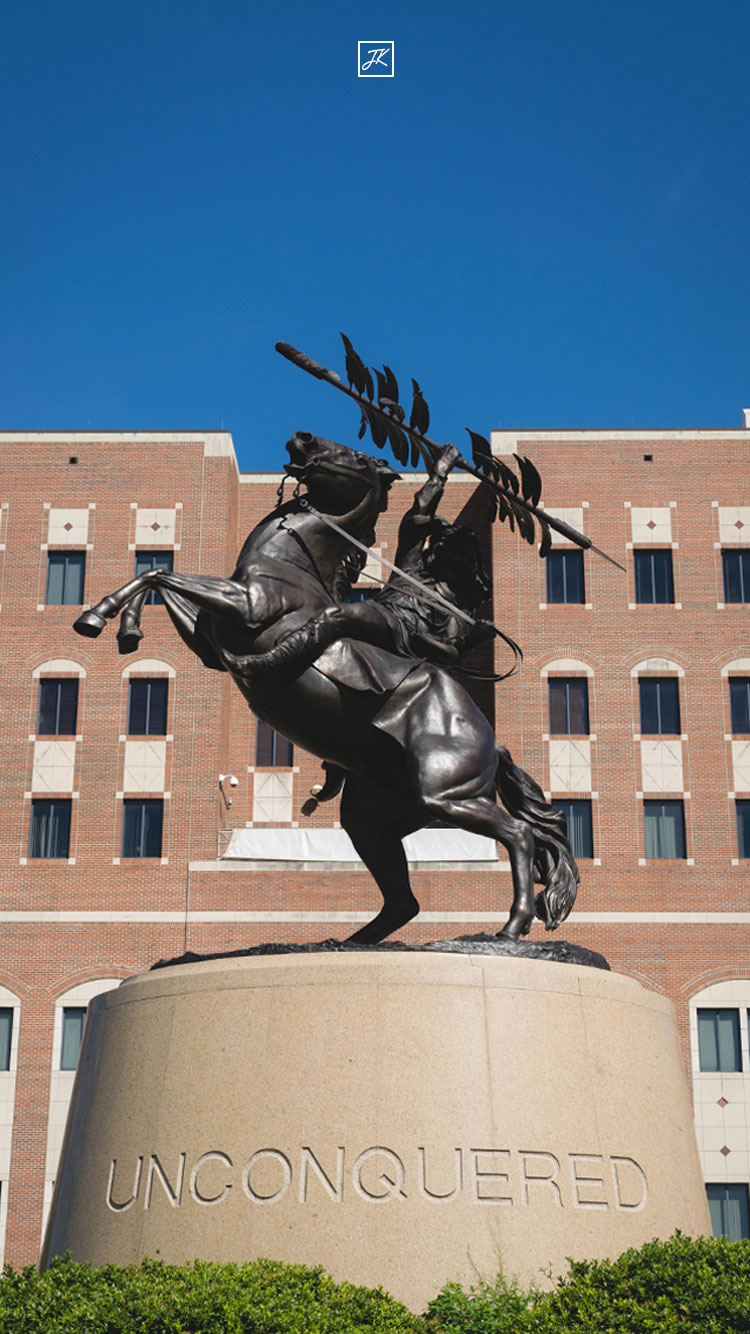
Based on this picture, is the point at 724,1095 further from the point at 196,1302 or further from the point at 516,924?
the point at 196,1302

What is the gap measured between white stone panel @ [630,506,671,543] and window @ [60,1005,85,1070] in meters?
21.3

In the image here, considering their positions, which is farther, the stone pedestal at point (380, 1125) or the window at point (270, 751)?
the window at point (270, 751)

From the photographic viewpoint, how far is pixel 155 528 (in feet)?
154

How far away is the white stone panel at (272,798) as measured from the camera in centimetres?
4697

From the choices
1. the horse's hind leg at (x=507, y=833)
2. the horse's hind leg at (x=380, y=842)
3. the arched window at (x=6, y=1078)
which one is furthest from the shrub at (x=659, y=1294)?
the arched window at (x=6, y=1078)

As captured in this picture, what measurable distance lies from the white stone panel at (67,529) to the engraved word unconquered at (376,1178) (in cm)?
3835

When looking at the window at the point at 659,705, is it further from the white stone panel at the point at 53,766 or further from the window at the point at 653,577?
the white stone panel at the point at 53,766

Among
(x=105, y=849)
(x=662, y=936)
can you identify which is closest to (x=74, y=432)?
(x=105, y=849)

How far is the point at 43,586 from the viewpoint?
4681cm

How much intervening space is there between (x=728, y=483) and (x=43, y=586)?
2118cm

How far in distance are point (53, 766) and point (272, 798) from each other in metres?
6.77

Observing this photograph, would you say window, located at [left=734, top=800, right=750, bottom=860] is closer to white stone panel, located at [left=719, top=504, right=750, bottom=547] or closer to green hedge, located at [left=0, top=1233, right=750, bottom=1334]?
white stone panel, located at [left=719, top=504, right=750, bottom=547]

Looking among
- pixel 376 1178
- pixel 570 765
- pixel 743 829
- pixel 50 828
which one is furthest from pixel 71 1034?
pixel 376 1178

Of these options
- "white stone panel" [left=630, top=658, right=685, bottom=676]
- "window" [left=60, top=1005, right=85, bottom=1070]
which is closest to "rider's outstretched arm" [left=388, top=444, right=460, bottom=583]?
"window" [left=60, top=1005, right=85, bottom=1070]
